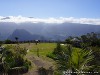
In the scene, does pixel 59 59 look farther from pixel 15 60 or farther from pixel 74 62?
pixel 15 60

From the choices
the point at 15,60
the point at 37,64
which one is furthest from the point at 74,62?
the point at 37,64

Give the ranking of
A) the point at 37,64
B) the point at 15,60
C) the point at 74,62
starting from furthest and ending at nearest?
the point at 37,64 → the point at 15,60 → the point at 74,62

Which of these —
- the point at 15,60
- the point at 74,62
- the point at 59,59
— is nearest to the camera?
the point at 74,62

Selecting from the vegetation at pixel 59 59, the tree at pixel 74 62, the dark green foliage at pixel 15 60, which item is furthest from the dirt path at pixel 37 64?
the tree at pixel 74 62

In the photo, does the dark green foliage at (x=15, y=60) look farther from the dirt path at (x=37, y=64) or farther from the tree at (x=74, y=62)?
the tree at (x=74, y=62)

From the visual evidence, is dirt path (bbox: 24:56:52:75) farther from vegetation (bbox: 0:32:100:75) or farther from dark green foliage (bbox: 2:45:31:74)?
dark green foliage (bbox: 2:45:31:74)

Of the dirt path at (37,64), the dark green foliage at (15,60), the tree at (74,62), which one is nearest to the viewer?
the tree at (74,62)

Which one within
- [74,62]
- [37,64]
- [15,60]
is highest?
[74,62]

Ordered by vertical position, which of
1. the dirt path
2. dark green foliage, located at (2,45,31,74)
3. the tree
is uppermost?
the tree

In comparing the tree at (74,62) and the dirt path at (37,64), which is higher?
the tree at (74,62)

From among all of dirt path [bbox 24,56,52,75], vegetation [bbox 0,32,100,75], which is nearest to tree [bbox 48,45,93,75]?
vegetation [bbox 0,32,100,75]

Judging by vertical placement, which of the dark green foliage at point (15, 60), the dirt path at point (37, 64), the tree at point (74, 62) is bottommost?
the dirt path at point (37, 64)

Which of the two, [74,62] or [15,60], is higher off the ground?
[74,62]

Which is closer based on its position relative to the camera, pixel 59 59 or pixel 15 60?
pixel 59 59
